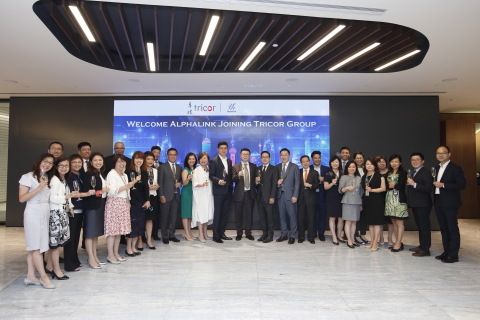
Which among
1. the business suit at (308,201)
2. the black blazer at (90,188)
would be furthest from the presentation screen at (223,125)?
the black blazer at (90,188)

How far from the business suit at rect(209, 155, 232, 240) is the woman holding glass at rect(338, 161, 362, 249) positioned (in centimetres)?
208

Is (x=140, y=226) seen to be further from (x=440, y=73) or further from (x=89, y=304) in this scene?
(x=440, y=73)

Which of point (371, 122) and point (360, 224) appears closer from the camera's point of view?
point (360, 224)

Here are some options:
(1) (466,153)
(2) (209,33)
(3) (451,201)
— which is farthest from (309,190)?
(1) (466,153)

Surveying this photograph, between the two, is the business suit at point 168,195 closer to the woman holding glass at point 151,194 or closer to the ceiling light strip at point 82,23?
the woman holding glass at point 151,194

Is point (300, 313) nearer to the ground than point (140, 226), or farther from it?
nearer to the ground

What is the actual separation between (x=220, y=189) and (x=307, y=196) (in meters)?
1.64

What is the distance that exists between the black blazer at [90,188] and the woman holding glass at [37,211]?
0.52 metres

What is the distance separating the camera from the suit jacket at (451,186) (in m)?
5.16

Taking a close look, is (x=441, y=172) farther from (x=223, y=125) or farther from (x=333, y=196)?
(x=223, y=125)

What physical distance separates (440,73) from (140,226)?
601 centimetres

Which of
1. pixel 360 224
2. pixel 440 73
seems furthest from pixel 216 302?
pixel 440 73

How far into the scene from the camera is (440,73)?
254 inches

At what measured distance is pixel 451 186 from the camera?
5.16 meters
